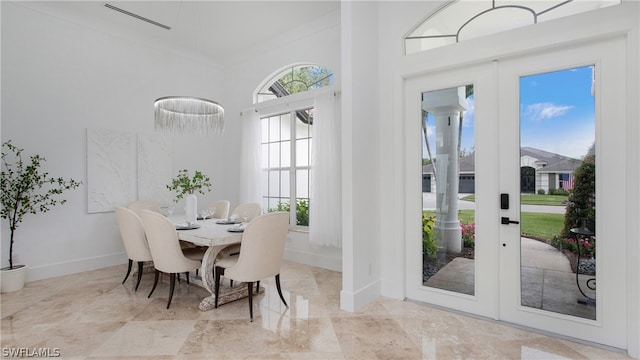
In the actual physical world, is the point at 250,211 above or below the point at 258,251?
above

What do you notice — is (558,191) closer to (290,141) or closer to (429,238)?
(429,238)

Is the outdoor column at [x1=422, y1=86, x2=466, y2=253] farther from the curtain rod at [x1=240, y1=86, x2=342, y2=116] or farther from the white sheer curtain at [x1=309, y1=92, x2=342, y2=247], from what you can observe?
the curtain rod at [x1=240, y1=86, x2=342, y2=116]

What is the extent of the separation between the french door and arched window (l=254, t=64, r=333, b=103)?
1.84 metres

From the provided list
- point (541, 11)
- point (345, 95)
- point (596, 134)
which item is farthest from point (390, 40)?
point (596, 134)

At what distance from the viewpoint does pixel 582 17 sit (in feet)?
8.03

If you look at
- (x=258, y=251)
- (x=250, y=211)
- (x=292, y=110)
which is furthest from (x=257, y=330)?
(x=292, y=110)

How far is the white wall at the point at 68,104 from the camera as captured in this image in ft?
13.0

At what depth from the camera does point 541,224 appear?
268 centimetres

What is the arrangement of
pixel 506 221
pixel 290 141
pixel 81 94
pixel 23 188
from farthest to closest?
pixel 290 141 → pixel 81 94 → pixel 23 188 → pixel 506 221

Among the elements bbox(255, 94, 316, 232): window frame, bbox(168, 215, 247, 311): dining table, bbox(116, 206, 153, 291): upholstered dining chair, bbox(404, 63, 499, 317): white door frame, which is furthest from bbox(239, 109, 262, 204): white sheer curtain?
bbox(404, 63, 499, 317): white door frame

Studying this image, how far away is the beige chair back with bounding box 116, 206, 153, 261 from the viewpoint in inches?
139

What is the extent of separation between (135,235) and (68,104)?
225cm

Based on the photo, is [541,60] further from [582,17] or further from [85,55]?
[85,55]

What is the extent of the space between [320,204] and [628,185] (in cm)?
311
